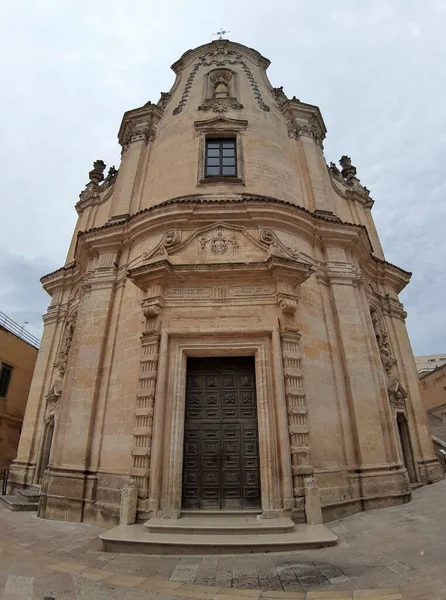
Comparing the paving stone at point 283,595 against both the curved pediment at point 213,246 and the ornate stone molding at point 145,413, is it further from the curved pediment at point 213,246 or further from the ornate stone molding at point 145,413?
the curved pediment at point 213,246

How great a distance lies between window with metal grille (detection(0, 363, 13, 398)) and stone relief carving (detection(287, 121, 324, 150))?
19.5 m

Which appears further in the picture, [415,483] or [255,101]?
[255,101]

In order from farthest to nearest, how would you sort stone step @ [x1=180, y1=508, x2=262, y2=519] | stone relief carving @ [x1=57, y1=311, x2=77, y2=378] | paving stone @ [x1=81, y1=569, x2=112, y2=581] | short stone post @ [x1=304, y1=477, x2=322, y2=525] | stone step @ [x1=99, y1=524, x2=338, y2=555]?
stone relief carving @ [x1=57, y1=311, x2=77, y2=378] < stone step @ [x1=180, y1=508, x2=262, y2=519] < short stone post @ [x1=304, y1=477, x2=322, y2=525] < stone step @ [x1=99, y1=524, x2=338, y2=555] < paving stone @ [x1=81, y1=569, x2=112, y2=581]

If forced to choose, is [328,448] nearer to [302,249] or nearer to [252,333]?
[252,333]

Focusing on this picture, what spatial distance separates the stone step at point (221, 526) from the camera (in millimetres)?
6828

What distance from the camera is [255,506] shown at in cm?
828

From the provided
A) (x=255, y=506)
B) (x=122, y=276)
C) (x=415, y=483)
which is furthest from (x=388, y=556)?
(x=122, y=276)

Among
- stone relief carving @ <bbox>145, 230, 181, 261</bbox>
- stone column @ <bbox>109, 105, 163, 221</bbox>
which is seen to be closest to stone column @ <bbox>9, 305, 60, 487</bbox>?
stone column @ <bbox>109, 105, 163, 221</bbox>

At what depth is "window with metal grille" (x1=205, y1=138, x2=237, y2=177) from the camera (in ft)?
45.3

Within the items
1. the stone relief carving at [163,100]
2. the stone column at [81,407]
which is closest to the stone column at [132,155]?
the stone relief carving at [163,100]

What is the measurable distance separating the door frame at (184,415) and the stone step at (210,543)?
1.16 metres

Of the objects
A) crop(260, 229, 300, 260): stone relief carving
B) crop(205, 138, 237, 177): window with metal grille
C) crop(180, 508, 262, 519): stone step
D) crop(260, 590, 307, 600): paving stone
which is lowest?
crop(260, 590, 307, 600): paving stone

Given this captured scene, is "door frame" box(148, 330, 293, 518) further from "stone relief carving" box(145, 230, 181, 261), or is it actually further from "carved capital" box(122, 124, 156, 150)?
"carved capital" box(122, 124, 156, 150)

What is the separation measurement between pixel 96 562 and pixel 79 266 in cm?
1158
